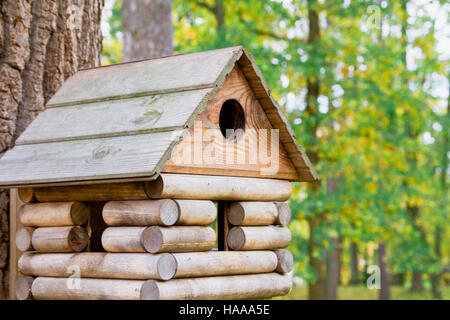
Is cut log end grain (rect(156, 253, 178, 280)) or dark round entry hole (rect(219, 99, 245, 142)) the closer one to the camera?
cut log end grain (rect(156, 253, 178, 280))

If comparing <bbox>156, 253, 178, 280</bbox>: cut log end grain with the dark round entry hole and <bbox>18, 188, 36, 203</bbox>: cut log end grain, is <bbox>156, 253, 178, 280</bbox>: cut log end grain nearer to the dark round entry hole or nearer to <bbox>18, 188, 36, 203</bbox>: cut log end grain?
the dark round entry hole

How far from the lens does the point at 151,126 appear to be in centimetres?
340

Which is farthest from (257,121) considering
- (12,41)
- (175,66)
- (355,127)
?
(355,127)

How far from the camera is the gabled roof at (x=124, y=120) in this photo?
330cm

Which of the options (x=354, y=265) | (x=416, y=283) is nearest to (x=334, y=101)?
(x=416, y=283)

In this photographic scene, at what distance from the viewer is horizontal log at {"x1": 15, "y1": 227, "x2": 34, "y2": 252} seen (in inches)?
153

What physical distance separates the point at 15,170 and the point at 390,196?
9504 millimetres

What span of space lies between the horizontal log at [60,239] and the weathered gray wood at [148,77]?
0.79m

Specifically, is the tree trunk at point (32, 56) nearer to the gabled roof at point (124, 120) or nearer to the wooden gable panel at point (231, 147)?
the gabled roof at point (124, 120)

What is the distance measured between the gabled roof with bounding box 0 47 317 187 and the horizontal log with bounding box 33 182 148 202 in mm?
192

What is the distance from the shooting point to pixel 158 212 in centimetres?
328

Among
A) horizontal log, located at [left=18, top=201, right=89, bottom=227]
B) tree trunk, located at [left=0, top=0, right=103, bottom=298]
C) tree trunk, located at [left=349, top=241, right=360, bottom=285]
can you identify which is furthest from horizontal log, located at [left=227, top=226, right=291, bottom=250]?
tree trunk, located at [left=349, top=241, right=360, bottom=285]

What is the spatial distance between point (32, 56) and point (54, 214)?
50.5 inches
